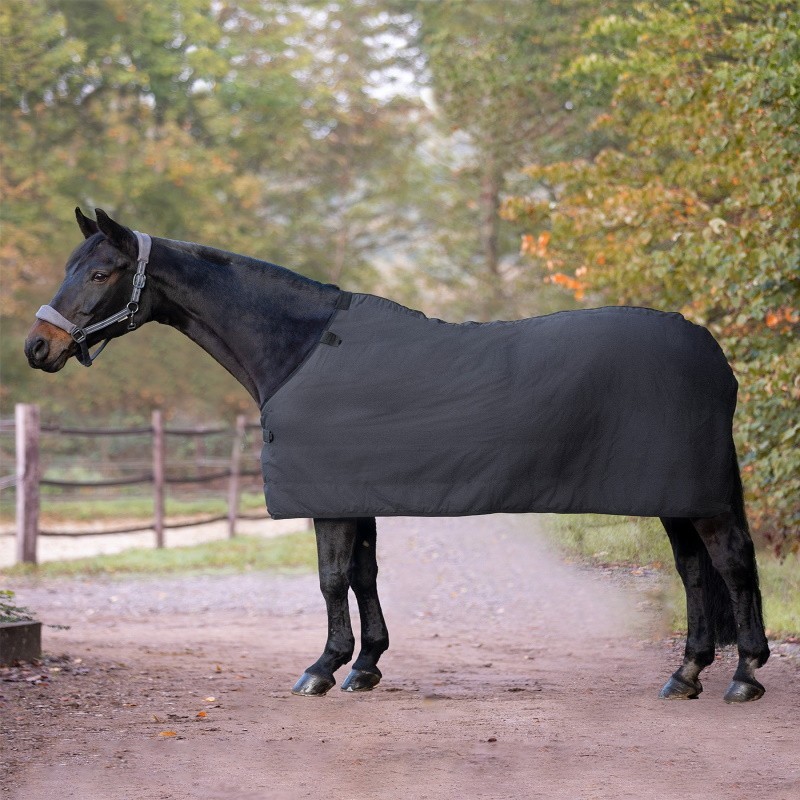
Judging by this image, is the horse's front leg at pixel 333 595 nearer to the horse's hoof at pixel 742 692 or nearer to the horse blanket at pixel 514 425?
the horse blanket at pixel 514 425

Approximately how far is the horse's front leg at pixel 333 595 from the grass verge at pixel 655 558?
9.00ft

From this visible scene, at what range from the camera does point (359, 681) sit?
501cm

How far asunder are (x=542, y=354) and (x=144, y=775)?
2222mm

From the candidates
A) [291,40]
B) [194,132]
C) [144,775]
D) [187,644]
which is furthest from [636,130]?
[291,40]

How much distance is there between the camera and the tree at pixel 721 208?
23.1 ft

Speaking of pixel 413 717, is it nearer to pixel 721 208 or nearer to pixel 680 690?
pixel 680 690

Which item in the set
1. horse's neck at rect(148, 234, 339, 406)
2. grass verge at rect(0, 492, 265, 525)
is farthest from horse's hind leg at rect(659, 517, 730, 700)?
grass verge at rect(0, 492, 265, 525)

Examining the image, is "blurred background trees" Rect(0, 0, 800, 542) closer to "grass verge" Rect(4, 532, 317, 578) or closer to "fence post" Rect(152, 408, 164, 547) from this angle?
"grass verge" Rect(4, 532, 317, 578)

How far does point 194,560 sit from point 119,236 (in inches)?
314

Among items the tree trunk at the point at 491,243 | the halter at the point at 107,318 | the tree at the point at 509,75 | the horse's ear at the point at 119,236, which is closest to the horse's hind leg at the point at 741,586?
the halter at the point at 107,318

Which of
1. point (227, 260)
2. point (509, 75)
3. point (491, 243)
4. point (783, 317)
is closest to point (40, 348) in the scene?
point (227, 260)

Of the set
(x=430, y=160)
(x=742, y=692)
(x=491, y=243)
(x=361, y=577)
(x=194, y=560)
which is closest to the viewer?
(x=742, y=692)

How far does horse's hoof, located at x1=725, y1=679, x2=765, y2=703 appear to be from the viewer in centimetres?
470

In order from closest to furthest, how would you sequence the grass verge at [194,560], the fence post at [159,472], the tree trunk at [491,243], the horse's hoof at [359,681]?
the horse's hoof at [359,681]
the grass verge at [194,560]
the fence post at [159,472]
the tree trunk at [491,243]
